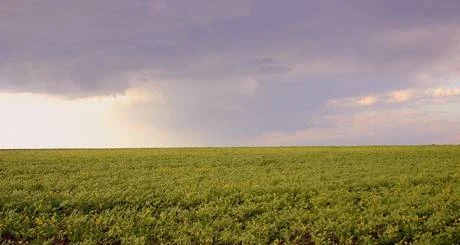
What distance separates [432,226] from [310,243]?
4091 millimetres

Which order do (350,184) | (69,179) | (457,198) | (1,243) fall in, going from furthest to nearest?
(69,179) → (350,184) → (457,198) → (1,243)

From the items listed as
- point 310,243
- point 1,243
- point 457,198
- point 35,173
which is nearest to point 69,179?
point 35,173

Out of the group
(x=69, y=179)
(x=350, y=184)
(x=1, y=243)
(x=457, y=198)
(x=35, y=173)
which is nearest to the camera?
(x=1, y=243)

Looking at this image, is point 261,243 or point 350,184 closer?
point 261,243

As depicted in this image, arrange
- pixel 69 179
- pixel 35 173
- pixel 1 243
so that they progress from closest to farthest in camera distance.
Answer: pixel 1 243 → pixel 69 179 → pixel 35 173

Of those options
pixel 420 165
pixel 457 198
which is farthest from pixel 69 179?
pixel 420 165

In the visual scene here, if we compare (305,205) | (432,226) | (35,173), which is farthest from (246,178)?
(35,173)

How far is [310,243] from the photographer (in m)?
12.2

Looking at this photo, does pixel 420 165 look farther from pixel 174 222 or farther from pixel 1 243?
pixel 1 243

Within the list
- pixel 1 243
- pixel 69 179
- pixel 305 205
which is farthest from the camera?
pixel 69 179

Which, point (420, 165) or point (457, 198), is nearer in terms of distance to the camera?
point (457, 198)

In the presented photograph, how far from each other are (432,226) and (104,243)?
9574mm

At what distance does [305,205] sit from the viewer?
610 inches

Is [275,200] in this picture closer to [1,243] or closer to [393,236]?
[393,236]
